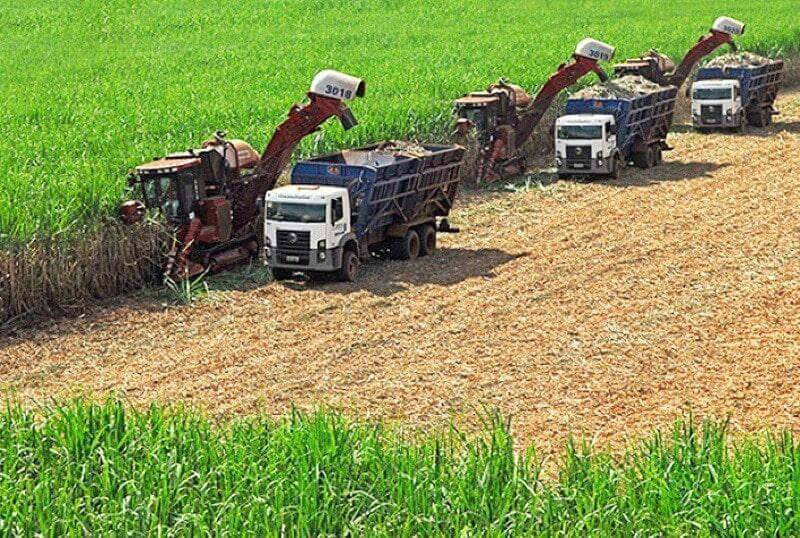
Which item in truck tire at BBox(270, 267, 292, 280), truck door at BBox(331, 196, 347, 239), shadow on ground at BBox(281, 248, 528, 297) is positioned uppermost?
truck door at BBox(331, 196, 347, 239)

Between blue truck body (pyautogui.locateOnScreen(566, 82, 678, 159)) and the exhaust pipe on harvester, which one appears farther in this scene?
blue truck body (pyautogui.locateOnScreen(566, 82, 678, 159))

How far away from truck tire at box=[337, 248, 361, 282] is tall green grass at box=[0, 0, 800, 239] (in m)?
3.53

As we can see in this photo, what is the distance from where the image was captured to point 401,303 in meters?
20.5

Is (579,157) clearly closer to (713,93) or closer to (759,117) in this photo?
(713,93)

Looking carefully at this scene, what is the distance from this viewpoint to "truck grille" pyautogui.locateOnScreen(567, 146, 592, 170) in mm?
30188

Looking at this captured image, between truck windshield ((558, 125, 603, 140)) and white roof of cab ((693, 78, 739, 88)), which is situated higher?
white roof of cab ((693, 78, 739, 88))

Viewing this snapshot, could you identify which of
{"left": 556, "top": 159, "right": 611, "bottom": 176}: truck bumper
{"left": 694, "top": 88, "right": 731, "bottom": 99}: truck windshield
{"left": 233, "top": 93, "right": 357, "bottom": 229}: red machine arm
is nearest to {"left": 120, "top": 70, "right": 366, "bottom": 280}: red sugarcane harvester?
{"left": 233, "top": 93, "right": 357, "bottom": 229}: red machine arm

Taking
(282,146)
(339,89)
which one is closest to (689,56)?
(339,89)

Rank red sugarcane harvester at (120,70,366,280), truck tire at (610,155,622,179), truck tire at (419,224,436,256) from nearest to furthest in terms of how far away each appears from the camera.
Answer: red sugarcane harvester at (120,70,366,280), truck tire at (419,224,436,256), truck tire at (610,155,622,179)

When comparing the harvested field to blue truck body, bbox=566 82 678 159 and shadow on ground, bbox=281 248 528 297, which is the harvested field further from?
shadow on ground, bbox=281 248 528 297

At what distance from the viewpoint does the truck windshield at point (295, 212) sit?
2131 cm

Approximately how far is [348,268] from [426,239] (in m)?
2.51

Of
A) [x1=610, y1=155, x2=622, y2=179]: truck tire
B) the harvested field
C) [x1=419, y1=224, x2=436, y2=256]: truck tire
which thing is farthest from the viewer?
the harvested field

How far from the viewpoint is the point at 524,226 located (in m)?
26.0
